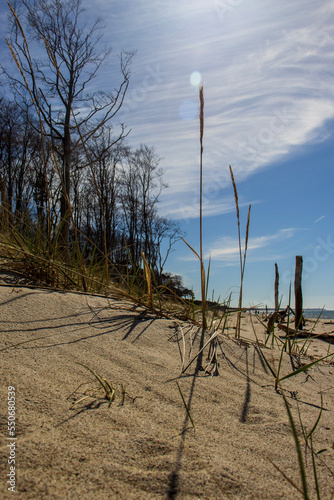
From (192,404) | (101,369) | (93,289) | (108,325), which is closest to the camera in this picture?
(192,404)

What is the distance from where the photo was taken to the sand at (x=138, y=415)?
703mm

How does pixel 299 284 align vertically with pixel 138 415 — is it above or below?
above

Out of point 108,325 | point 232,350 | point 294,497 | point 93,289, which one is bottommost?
point 294,497

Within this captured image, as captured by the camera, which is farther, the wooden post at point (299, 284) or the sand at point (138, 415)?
the wooden post at point (299, 284)

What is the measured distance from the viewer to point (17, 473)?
0.68 metres

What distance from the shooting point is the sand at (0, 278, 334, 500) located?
703 millimetres

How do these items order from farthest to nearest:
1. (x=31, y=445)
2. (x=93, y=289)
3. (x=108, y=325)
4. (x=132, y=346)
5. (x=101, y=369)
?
(x=93, y=289)
(x=108, y=325)
(x=132, y=346)
(x=101, y=369)
(x=31, y=445)

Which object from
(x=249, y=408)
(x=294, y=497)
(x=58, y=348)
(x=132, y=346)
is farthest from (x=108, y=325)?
(x=294, y=497)

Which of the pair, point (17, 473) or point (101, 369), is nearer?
point (17, 473)

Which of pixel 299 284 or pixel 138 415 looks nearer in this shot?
pixel 138 415

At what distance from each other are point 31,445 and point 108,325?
32.3 inches

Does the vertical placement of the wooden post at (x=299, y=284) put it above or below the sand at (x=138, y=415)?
above

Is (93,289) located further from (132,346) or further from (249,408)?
(249,408)

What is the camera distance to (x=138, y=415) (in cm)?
94
